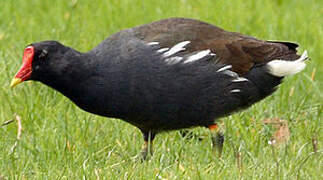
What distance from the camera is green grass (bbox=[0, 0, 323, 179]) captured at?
4.64 metres

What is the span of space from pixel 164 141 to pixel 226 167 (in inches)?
34.5

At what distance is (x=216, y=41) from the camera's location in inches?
211

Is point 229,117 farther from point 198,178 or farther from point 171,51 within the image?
point 198,178

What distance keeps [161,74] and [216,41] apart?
57 cm

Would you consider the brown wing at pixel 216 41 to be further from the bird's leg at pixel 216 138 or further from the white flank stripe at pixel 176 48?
the bird's leg at pixel 216 138

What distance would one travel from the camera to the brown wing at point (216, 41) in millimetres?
5191

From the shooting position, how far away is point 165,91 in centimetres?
498

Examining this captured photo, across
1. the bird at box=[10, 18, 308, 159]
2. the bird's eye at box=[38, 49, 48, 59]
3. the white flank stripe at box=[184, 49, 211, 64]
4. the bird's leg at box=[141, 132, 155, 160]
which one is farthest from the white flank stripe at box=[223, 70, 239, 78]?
the bird's eye at box=[38, 49, 48, 59]

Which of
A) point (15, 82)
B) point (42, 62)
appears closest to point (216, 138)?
point (42, 62)

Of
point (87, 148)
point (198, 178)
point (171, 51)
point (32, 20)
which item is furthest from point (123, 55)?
point (32, 20)

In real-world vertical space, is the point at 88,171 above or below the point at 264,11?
below

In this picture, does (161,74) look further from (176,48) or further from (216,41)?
(216,41)

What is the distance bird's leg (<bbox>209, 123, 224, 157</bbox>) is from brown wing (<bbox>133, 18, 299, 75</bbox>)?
41 cm

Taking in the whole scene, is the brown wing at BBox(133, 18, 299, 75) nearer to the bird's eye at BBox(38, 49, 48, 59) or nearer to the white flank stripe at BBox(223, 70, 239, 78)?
the white flank stripe at BBox(223, 70, 239, 78)
